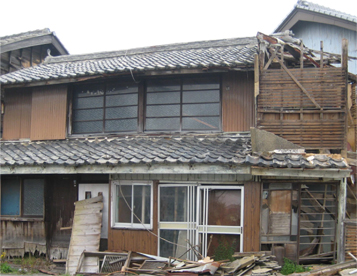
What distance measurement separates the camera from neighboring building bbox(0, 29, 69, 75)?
48.0 ft

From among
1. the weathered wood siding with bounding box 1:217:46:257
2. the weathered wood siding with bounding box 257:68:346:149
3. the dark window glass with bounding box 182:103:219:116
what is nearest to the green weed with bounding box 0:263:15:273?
the weathered wood siding with bounding box 1:217:46:257

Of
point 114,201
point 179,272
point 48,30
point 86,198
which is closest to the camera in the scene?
point 179,272

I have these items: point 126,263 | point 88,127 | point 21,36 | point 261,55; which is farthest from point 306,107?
point 21,36

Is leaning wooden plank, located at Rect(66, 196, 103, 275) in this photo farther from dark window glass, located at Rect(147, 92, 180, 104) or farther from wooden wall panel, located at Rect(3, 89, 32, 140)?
wooden wall panel, located at Rect(3, 89, 32, 140)

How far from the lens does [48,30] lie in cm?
1627

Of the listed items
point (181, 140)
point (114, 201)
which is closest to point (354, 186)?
point (181, 140)

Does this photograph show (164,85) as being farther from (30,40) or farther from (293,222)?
(30,40)

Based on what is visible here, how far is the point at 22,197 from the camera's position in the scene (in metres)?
10.5

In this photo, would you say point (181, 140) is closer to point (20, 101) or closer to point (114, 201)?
point (114, 201)

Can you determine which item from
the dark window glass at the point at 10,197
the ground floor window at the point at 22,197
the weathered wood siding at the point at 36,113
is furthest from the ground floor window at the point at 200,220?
the dark window glass at the point at 10,197

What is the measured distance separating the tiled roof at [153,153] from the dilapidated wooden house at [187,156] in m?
0.04

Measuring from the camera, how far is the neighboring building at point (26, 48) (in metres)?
14.6

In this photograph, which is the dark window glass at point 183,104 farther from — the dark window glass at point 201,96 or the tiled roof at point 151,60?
the tiled roof at point 151,60

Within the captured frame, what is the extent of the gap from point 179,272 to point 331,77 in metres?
6.55
